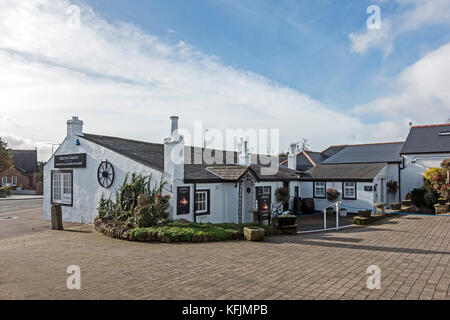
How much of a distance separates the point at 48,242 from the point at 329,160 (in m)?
22.4

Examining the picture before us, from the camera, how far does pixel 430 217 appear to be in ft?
55.5

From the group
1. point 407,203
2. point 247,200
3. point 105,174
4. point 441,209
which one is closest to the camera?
point 105,174

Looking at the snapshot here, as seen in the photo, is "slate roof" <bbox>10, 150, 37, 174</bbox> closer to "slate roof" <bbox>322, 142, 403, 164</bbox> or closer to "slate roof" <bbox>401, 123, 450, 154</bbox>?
Answer: "slate roof" <bbox>322, 142, 403, 164</bbox>

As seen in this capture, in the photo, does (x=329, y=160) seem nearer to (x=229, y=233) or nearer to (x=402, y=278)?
(x=229, y=233)

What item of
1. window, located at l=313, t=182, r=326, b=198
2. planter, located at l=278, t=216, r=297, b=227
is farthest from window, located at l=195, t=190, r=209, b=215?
window, located at l=313, t=182, r=326, b=198

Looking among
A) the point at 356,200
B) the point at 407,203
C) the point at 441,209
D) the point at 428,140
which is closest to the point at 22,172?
the point at 356,200

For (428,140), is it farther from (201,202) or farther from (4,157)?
(4,157)

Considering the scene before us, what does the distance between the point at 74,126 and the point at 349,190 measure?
695 inches

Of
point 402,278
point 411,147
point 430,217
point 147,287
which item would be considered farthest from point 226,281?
point 411,147

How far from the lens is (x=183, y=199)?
13.6 metres

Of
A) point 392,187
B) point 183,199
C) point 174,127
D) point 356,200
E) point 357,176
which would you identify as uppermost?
point 174,127

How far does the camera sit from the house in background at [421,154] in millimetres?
21969

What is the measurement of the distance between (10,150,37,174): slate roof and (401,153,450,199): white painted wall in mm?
54348
